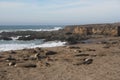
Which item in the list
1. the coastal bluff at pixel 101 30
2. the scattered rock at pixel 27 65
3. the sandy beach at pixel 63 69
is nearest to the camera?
the sandy beach at pixel 63 69

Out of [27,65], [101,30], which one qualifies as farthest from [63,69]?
[101,30]

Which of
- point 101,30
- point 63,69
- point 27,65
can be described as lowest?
point 101,30

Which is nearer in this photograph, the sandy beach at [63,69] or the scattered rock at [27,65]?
the sandy beach at [63,69]

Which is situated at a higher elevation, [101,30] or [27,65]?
[27,65]

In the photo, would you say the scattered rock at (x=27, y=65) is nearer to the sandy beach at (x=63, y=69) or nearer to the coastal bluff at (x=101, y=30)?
the sandy beach at (x=63, y=69)

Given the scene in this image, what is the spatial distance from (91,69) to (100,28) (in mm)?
33152

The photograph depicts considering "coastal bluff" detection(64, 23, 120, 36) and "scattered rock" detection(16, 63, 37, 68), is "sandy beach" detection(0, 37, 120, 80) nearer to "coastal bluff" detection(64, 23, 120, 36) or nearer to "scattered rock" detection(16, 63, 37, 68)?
"scattered rock" detection(16, 63, 37, 68)

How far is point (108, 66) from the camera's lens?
14656 millimetres

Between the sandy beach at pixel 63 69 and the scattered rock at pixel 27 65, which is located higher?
the scattered rock at pixel 27 65

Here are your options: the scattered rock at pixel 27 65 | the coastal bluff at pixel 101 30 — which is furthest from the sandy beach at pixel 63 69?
the coastal bluff at pixel 101 30

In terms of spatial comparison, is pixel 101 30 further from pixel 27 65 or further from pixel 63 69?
pixel 63 69

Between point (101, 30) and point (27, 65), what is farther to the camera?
point (101, 30)

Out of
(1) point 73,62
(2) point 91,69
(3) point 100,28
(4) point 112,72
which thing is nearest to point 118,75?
(4) point 112,72

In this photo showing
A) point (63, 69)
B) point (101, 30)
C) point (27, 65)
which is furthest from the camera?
point (101, 30)
